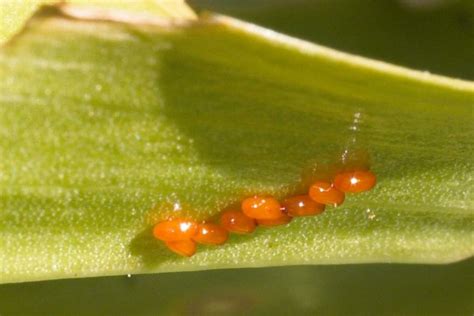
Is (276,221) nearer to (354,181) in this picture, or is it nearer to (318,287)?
(354,181)

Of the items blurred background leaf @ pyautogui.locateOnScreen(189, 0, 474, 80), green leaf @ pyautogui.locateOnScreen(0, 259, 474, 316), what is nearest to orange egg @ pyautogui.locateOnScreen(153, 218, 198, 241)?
green leaf @ pyautogui.locateOnScreen(0, 259, 474, 316)

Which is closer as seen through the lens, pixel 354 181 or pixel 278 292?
pixel 354 181

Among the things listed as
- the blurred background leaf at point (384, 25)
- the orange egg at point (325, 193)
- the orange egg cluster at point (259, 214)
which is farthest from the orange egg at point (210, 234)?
the blurred background leaf at point (384, 25)

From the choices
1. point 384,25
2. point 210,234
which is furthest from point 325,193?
point 384,25

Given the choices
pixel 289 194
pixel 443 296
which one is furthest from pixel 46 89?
pixel 443 296

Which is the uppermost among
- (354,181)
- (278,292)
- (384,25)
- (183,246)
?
(384,25)

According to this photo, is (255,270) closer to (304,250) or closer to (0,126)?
(304,250)
